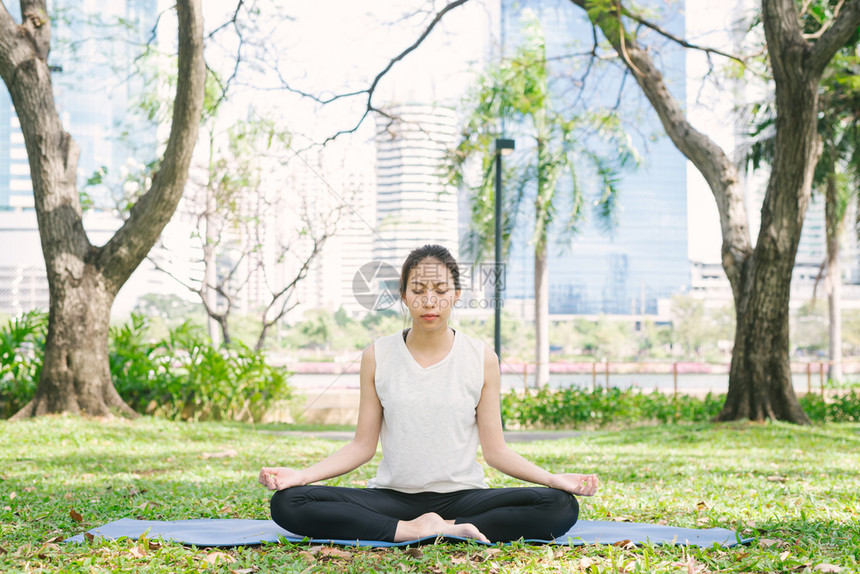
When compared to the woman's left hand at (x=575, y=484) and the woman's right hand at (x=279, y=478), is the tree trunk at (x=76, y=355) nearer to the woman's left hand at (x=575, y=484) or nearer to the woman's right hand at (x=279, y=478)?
the woman's right hand at (x=279, y=478)

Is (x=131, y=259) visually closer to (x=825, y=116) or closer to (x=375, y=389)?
(x=375, y=389)

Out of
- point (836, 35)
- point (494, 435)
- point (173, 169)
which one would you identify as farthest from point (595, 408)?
point (494, 435)

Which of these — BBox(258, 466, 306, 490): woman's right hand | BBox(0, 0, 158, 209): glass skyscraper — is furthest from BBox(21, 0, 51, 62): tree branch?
BBox(258, 466, 306, 490): woman's right hand

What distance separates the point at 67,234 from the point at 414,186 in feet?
23.1

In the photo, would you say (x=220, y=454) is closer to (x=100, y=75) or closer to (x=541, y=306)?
(x=100, y=75)

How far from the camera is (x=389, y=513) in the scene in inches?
108

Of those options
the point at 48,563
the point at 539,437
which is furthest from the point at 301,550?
the point at 539,437

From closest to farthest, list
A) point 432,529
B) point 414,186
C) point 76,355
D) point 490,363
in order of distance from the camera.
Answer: point 432,529 < point 490,363 < point 76,355 < point 414,186

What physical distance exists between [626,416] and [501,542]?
734 cm

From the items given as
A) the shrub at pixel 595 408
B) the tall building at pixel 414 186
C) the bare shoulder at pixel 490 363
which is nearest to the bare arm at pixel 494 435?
the bare shoulder at pixel 490 363

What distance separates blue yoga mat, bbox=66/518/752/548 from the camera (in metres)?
2.62

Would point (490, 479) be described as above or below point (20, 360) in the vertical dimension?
below

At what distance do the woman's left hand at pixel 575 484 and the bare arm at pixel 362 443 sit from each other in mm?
726

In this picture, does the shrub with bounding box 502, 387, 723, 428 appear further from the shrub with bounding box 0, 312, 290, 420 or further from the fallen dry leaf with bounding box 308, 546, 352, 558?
the fallen dry leaf with bounding box 308, 546, 352, 558
